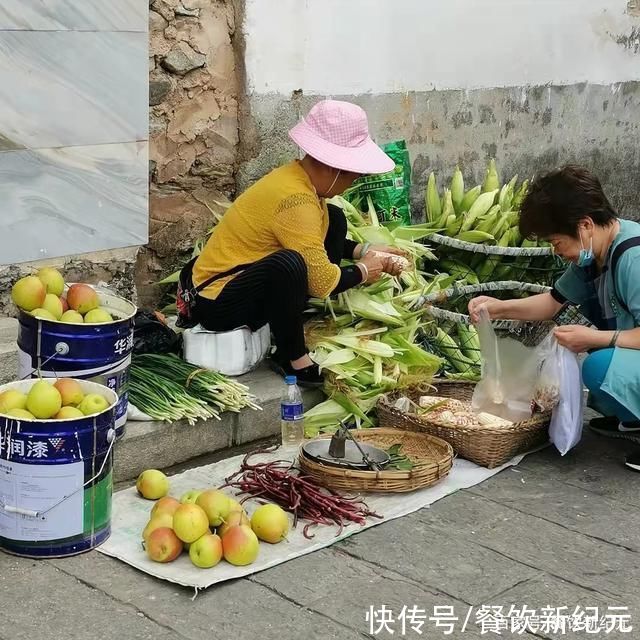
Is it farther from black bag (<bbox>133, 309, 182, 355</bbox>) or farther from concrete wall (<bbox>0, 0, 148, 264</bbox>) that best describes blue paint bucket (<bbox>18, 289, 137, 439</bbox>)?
concrete wall (<bbox>0, 0, 148, 264</bbox>)

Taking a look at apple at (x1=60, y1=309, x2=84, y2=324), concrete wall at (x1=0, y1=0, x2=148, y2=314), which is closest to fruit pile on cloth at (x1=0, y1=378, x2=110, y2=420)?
apple at (x1=60, y1=309, x2=84, y2=324)

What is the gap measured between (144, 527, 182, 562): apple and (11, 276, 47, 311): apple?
95 centimetres

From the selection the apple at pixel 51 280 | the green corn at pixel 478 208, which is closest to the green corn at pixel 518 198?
the green corn at pixel 478 208

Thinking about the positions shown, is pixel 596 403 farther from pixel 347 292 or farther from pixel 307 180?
pixel 307 180

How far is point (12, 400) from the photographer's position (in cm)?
345

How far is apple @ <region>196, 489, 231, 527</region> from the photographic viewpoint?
3547 mm

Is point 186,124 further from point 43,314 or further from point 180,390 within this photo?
point 43,314

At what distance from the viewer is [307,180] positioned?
4.77 metres

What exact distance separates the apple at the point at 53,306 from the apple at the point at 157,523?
2.72 ft

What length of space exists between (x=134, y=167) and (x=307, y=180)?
906 mm

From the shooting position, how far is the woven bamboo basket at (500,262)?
228 inches

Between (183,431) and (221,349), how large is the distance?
0.54 meters

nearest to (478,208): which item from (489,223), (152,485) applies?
(489,223)

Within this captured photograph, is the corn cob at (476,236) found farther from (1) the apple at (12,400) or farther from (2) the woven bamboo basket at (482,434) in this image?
(1) the apple at (12,400)
